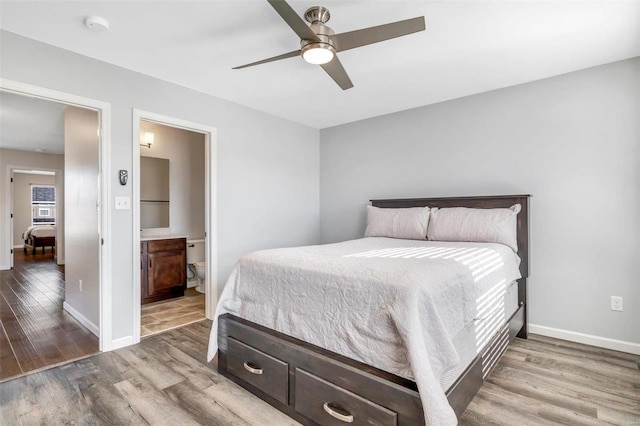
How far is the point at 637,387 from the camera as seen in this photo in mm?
2025

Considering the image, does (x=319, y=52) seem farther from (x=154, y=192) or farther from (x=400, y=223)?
(x=154, y=192)

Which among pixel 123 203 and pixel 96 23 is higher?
pixel 96 23

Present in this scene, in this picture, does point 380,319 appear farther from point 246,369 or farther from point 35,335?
point 35,335

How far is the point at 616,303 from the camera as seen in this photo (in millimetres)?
2582

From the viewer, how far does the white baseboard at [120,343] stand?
262 cm

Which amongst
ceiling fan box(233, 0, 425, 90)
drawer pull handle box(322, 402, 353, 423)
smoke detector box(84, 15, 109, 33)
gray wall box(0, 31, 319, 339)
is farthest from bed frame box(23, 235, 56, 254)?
drawer pull handle box(322, 402, 353, 423)

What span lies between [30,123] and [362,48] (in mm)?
5211

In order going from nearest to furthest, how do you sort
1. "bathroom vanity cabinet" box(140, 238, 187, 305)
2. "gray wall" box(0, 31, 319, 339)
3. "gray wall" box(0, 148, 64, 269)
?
"gray wall" box(0, 31, 319, 339)
"bathroom vanity cabinet" box(140, 238, 187, 305)
"gray wall" box(0, 148, 64, 269)

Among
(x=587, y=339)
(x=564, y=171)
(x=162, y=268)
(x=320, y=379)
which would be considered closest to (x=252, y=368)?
(x=320, y=379)

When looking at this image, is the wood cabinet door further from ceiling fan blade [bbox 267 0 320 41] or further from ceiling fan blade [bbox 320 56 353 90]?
ceiling fan blade [bbox 267 0 320 41]

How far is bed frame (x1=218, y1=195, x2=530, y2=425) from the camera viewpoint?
136 centimetres

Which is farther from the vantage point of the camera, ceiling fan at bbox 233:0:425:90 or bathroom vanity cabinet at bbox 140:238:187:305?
bathroom vanity cabinet at bbox 140:238:187:305

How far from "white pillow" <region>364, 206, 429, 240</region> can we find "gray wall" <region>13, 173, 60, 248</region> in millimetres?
10204

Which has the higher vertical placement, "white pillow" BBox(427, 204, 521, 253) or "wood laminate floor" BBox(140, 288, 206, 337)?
"white pillow" BBox(427, 204, 521, 253)
